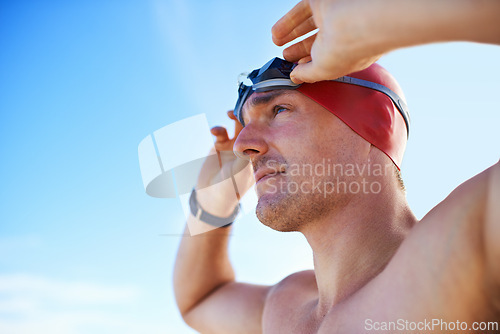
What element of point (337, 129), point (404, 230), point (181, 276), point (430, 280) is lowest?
point (181, 276)

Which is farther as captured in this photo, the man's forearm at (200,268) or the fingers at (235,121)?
the man's forearm at (200,268)

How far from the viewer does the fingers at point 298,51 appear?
2201 millimetres

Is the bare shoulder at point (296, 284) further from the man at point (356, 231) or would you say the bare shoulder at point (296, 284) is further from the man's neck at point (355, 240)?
the man's neck at point (355, 240)

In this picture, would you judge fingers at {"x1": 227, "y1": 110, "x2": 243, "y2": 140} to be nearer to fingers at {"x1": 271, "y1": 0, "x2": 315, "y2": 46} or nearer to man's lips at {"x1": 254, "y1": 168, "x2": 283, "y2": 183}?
man's lips at {"x1": 254, "y1": 168, "x2": 283, "y2": 183}

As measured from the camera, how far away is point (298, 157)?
234 cm

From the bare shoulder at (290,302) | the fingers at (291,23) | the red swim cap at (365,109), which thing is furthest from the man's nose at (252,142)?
the bare shoulder at (290,302)

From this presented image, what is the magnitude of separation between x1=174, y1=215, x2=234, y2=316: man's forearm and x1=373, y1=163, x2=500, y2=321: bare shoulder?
2067 millimetres

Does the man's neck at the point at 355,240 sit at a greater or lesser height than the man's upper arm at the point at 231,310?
greater

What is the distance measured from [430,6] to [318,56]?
426mm

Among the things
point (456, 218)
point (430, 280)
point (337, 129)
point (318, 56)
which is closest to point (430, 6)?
point (318, 56)

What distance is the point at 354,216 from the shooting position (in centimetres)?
225

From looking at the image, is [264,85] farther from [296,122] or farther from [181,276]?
[181,276]

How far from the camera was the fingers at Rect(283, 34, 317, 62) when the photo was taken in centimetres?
220

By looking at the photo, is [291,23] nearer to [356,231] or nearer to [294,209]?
[294,209]
